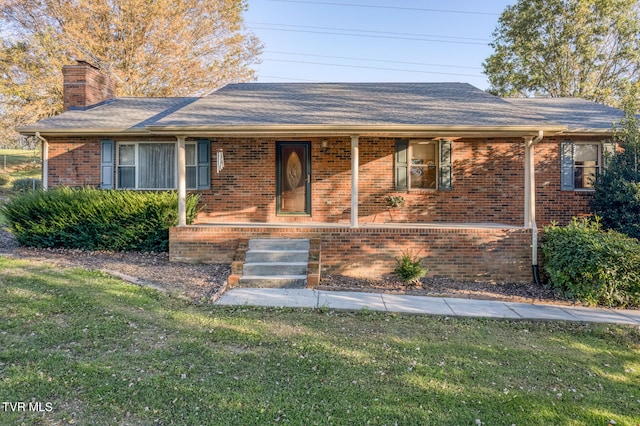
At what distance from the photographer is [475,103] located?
9117 mm

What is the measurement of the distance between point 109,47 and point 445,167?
1766cm

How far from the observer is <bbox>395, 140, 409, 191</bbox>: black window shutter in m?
9.39

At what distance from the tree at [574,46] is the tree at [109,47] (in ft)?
54.9

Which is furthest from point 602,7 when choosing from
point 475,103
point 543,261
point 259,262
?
point 259,262

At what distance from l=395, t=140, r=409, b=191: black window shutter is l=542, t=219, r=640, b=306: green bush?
400 centimetres

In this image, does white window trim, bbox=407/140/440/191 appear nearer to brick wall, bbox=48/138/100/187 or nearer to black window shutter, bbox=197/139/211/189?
black window shutter, bbox=197/139/211/189

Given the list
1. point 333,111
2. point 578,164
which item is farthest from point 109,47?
point 578,164

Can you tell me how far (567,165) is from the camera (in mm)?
9414

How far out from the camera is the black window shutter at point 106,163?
956 cm

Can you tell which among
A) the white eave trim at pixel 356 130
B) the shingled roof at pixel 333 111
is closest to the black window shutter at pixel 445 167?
the shingled roof at pixel 333 111

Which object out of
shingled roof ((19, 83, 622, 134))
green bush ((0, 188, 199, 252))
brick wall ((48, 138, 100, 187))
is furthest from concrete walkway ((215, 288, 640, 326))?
brick wall ((48, 138, 100, 187))

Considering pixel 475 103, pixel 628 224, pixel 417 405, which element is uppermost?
pixel 475 103

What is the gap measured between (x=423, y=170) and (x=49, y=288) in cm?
818

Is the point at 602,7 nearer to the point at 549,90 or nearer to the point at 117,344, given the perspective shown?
the point at 549,90
